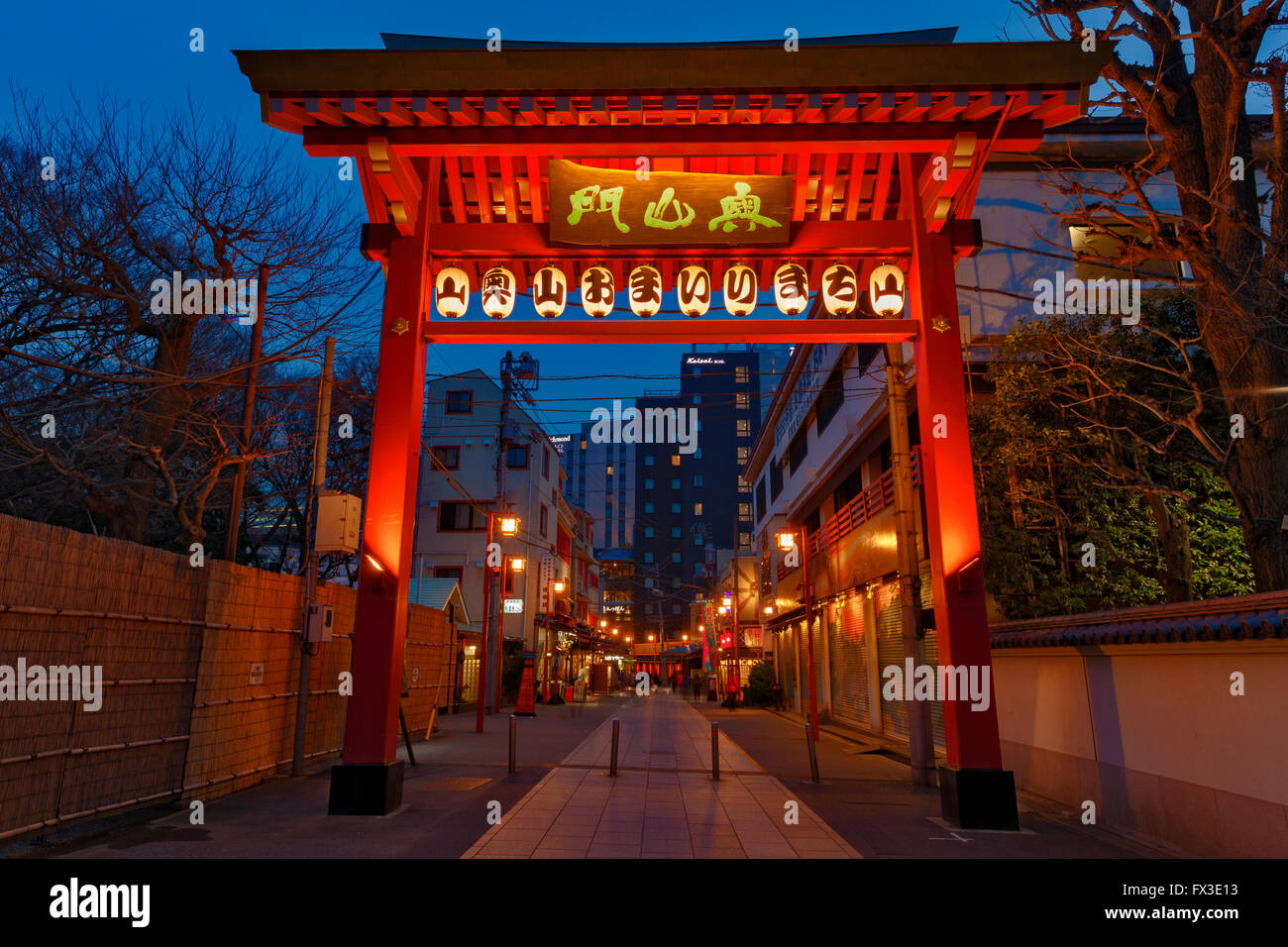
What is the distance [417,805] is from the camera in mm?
9383

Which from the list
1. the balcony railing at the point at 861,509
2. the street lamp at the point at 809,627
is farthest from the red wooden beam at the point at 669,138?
the balcony railing at the point at 861,509

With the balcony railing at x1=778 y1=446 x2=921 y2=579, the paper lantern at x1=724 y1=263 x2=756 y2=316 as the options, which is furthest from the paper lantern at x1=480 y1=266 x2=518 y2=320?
the balcony railing at x1=778 y1=446 x2=921 y2=579

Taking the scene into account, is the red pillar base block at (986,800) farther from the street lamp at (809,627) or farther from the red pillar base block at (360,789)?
the red pillar base block at (360,789)

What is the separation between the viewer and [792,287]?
33.3 feet

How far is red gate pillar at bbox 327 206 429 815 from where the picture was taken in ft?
28.3

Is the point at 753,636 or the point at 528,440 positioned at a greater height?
the point at 528,440

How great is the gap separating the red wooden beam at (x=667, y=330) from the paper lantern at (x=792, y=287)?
0.36 meters

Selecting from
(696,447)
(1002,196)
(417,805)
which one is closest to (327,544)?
(417,805)

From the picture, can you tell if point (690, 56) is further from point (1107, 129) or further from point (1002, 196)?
point (1107, 129)

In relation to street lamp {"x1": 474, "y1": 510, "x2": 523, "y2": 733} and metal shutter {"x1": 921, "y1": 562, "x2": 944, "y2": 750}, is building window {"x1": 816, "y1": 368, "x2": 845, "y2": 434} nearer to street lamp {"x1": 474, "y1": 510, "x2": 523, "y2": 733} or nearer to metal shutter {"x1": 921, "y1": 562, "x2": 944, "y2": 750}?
metal shutter {"x1": 921, "y1": 562, "x2": 944, "y2": 750}

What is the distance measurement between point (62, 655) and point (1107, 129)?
22.5 meters

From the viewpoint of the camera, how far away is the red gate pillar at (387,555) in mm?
8633

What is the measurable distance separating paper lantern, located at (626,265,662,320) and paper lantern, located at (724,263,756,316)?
0.97 metres
